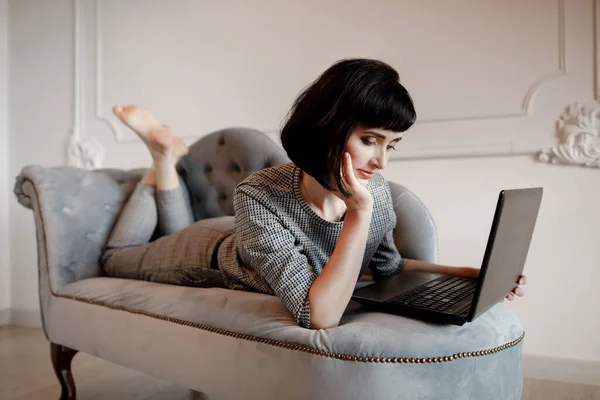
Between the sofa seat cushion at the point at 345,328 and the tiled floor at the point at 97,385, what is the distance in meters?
0.74

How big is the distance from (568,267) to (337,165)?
1.37 meters

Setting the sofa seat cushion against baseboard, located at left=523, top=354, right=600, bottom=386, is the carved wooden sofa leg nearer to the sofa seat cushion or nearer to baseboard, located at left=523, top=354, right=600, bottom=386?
the sofa seat cushion

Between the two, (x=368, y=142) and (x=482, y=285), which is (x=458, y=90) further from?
(x=482, y=285)

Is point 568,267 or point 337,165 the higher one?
point 337,165

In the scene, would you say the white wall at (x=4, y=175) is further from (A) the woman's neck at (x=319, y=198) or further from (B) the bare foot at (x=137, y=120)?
(A) the woman's neck at (x=319, y=198)

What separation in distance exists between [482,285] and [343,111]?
40cm

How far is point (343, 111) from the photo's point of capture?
2.87 ft

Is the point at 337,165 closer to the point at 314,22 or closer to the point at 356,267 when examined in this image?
the point at 356,267

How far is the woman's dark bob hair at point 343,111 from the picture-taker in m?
0.87

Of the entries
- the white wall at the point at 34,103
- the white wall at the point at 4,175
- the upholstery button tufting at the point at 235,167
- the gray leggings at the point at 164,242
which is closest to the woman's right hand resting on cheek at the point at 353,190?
the gray leggings at the point at 164,242

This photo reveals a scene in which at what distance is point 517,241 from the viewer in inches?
34.4

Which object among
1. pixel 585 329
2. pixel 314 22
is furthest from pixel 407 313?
pixel 314 22

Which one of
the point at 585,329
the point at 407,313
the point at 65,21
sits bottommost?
the point at 585,329

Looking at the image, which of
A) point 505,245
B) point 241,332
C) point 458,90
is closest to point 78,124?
point 458,90
